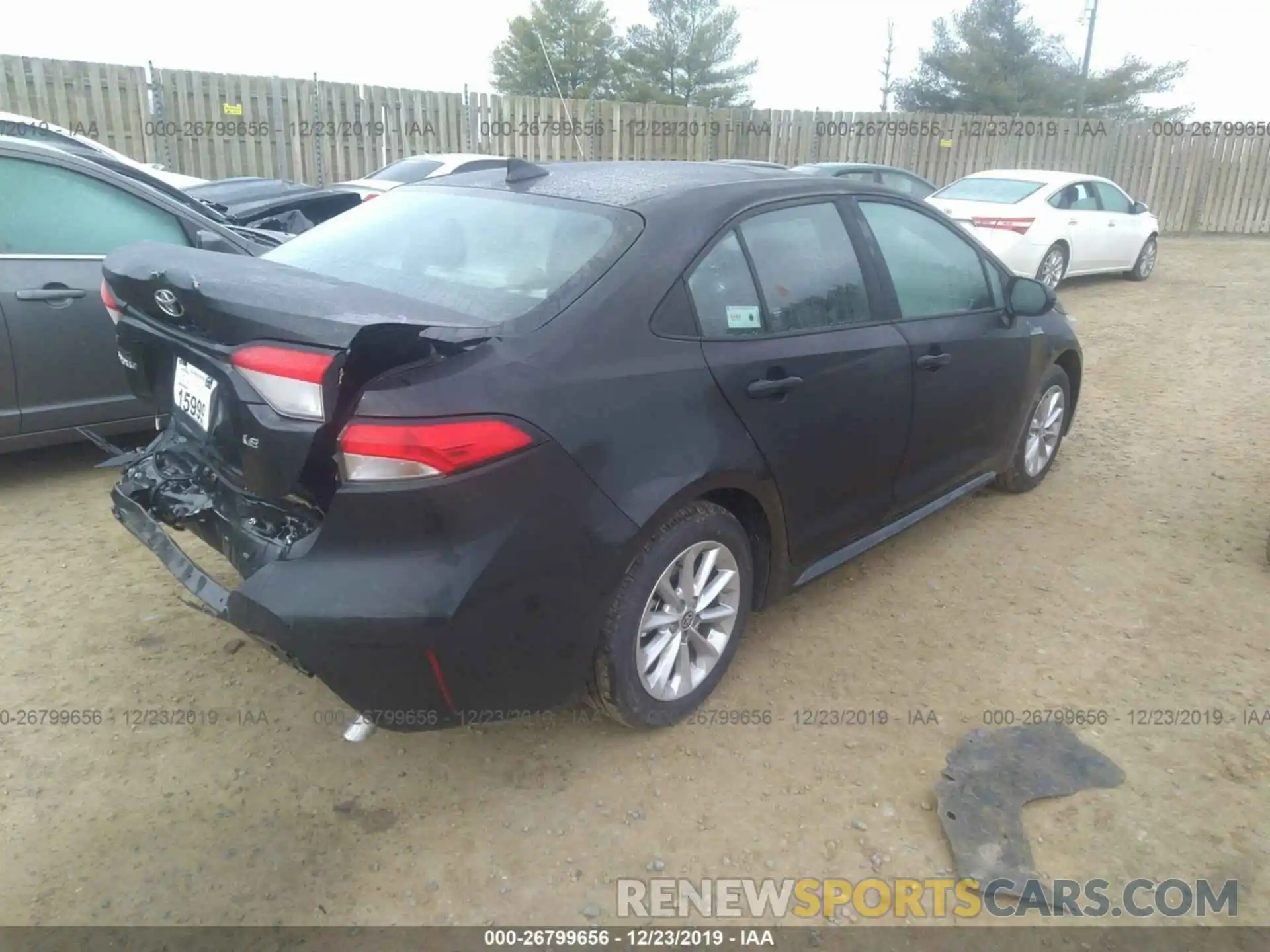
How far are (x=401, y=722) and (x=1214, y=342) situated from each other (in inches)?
365

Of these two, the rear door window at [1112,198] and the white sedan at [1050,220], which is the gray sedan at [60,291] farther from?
the rear door window at [1112,198]

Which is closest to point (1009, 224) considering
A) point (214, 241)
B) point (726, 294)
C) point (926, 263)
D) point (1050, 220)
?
point (1050, 220)

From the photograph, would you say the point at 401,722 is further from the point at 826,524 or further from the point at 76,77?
the point at 76,77

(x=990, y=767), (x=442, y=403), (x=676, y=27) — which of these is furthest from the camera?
(x=676, y=27)

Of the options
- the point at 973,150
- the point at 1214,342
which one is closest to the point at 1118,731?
the point at 1214,342

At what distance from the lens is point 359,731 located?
282 centimetres

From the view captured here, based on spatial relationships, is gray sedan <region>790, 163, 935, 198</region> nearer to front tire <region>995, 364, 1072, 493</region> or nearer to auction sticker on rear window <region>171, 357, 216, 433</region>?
front tire <region>995, 364, 1072, 493</region>

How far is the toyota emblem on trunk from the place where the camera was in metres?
2.47

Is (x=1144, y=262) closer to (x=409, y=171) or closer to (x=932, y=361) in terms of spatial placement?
(x=409, y=171)

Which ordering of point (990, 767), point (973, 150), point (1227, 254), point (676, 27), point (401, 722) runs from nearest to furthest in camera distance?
point (401, 722)
point (990, 767)
point (1227, 254)
point (973, 150)
point (676, 27)

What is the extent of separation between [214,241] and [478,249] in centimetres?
252

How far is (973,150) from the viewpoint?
67.7 feet

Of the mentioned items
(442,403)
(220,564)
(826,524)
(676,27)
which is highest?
(676,27)

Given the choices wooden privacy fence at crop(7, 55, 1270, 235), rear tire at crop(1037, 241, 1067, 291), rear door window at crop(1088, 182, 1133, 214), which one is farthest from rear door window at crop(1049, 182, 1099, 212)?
wooden privacy fence at crop(7, 55, 1270, 235)
